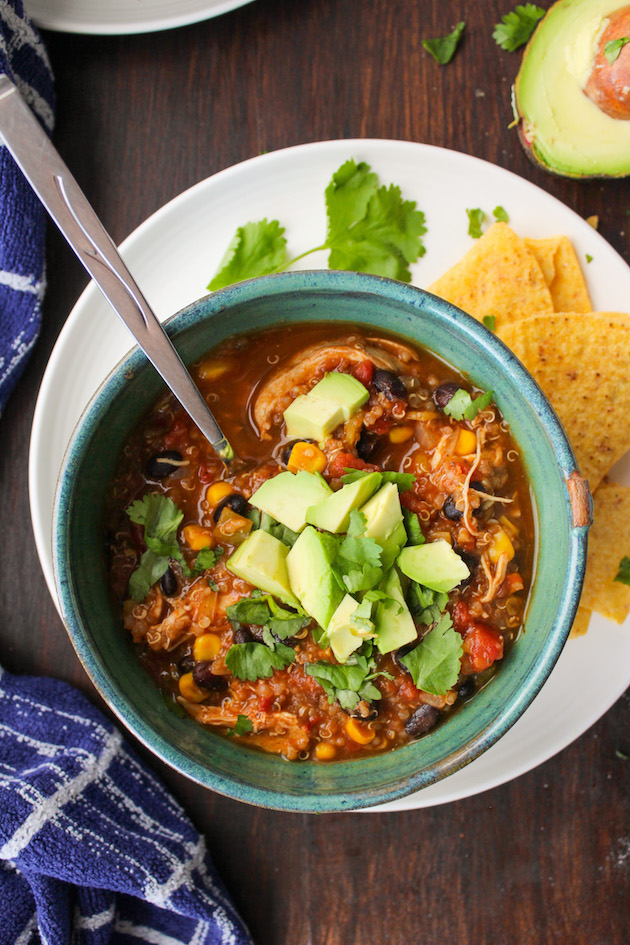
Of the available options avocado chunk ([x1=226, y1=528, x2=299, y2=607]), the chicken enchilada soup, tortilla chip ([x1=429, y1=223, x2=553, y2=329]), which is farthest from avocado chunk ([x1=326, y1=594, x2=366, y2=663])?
tortilla chip ([x1=429, y1=223, x2=553, y2=329])

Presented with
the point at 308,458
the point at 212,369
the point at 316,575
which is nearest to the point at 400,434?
the point at 308,458

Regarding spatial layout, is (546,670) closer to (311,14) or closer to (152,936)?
(152,936)

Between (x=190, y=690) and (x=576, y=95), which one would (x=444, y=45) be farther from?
(x=190, y=690)

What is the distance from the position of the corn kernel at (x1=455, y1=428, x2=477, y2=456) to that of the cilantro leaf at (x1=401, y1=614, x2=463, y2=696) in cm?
60

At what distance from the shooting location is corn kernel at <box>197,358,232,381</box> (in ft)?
9.86

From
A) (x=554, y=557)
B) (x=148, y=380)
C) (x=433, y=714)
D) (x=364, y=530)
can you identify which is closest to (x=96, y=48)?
(x=148, y=380)

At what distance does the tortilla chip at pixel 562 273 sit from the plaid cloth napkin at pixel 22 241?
7.15 ft

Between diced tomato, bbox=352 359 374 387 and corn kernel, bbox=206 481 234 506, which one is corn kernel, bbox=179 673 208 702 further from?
diced tomato, bbox=352 359 374 387

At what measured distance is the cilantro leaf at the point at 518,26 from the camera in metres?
3.67

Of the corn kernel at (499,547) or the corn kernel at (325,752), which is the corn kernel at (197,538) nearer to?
the corn kernel at (325,752)

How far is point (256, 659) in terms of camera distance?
2.92 m

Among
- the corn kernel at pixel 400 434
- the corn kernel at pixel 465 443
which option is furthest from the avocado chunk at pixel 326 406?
the corn kernel at pixel 465 443

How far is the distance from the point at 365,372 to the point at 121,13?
2.10 meters

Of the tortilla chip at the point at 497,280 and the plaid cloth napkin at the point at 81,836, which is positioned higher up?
the tortilla chip at the point at 497,280
